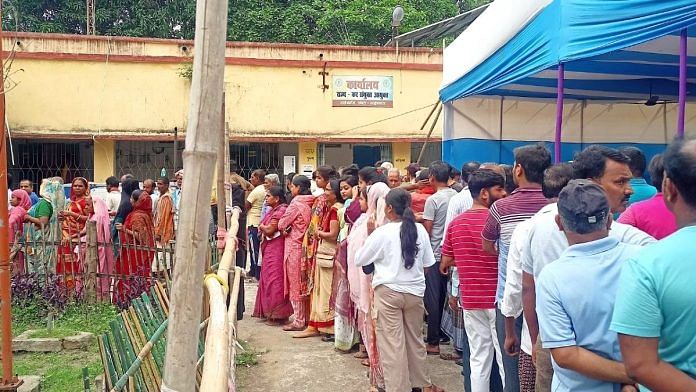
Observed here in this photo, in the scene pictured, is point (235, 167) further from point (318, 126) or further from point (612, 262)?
point (612, 262)

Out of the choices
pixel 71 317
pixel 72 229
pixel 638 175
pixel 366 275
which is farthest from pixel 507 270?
pixel 72 229

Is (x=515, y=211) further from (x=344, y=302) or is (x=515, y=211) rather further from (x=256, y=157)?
(x=256, y=157)

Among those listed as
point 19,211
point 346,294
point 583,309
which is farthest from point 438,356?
point 19,211

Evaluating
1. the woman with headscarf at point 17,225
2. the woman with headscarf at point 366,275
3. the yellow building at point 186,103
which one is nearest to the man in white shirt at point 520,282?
the woman with headscarf at point 366,275

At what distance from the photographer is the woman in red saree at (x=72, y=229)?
6.28m

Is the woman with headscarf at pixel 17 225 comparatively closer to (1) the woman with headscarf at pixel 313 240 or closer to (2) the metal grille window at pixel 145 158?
(1) the woman with headscarf at pixel 313 240

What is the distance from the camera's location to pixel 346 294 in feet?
17.6

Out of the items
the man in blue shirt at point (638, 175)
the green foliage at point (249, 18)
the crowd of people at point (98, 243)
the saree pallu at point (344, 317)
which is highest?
the green foliage at point (249, 18)

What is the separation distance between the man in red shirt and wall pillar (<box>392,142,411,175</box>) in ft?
35.4

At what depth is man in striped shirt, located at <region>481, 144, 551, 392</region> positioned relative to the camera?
10.1ft

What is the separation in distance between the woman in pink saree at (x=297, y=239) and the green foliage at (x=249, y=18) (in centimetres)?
1398

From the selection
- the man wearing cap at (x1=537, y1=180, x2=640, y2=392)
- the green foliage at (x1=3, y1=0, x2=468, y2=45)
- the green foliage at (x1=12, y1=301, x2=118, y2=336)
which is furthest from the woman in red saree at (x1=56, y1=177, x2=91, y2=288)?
the green foliage at (x1=3, y1=0, x2=468, y2=45)

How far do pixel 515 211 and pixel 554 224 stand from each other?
59 cm

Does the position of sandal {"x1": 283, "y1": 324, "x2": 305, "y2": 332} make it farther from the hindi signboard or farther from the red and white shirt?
the hindi signboard
